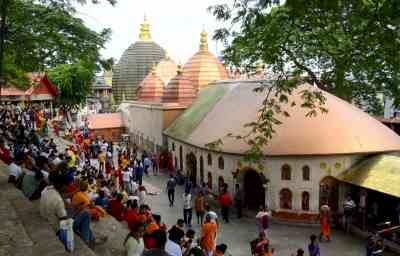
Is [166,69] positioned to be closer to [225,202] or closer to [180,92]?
[180,92]

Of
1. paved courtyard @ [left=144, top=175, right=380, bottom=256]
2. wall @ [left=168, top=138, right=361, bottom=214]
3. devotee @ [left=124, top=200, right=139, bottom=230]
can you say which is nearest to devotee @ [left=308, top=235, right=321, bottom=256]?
paved courtyard @ [left=144, top=175, right=380, bottom=256]

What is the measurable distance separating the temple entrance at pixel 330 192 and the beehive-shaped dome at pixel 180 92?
50.0 ft

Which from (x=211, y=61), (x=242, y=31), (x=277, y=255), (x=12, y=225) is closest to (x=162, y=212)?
(x=277, y=255)

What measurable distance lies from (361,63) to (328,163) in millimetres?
12567

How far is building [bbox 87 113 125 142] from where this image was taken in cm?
4616

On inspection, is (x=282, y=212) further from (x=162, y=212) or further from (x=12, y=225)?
(x=12, y=225)

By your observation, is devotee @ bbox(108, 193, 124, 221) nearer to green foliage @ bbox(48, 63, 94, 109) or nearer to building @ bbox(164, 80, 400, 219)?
building @ bbox(164, 80, 400, 219)

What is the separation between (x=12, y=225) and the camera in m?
7.71

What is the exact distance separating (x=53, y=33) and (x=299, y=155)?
1009 cm

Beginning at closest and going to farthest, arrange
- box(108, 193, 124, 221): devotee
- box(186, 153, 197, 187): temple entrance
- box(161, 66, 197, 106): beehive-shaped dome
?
box(108, 193, 124, 221): devotee, box(186, 153, 197, 187): temple entrance, box(161, 66, 197, 106): beehive-shaped dome

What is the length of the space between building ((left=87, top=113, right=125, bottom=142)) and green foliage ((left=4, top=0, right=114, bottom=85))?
105ft

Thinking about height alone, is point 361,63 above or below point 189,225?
above

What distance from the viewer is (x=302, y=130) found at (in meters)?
19.8

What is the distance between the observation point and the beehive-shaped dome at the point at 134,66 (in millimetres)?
56625
